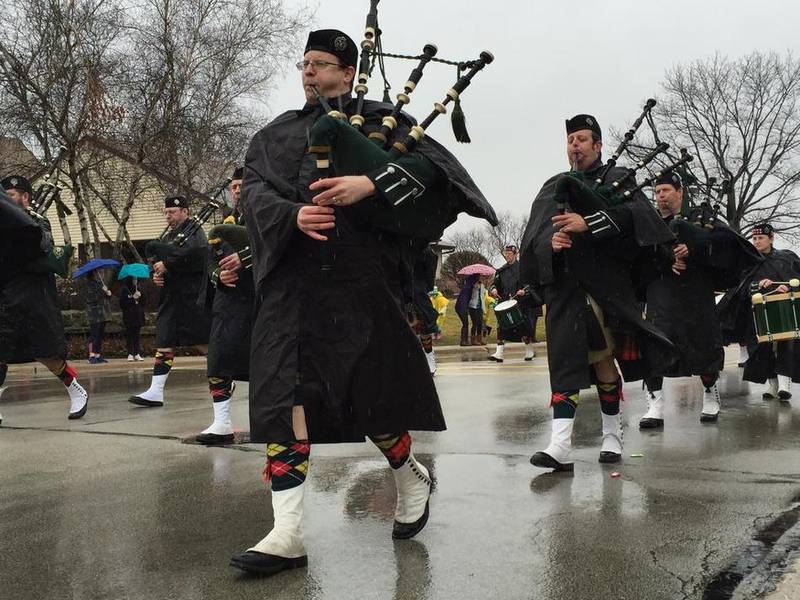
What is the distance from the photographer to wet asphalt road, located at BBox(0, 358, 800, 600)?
321 cm

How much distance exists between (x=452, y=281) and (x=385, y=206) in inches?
2056

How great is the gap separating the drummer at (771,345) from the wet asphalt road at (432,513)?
157 cm

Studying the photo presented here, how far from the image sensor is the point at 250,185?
3.63m

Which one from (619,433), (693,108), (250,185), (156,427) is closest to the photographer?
(250,185)

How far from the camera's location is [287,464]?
3.38m

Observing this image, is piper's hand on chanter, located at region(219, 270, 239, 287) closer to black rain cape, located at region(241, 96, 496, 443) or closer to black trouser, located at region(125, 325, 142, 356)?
black rain cape, located at region(241, 96, 496, 443)

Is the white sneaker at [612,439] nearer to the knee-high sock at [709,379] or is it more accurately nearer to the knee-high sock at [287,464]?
the knee-high sock at [709,379]

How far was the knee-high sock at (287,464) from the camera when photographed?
3367 mm

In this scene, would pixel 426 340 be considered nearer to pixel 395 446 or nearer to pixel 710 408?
pixel 710 408

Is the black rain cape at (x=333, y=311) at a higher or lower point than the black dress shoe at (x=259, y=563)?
higher

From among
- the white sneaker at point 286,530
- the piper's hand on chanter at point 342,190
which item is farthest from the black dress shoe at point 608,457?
the piper's hand on chanter at point 342,190

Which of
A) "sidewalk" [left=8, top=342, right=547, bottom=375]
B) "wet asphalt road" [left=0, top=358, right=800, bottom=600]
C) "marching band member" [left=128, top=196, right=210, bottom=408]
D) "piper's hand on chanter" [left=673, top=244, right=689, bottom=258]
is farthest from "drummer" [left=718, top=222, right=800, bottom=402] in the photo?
"sidewalk" [left=8, top=342, right=547, bottom=375]

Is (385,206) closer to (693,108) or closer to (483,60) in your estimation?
(483,60)

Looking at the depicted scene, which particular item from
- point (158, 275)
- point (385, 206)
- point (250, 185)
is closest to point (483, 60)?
point (385, 206)
